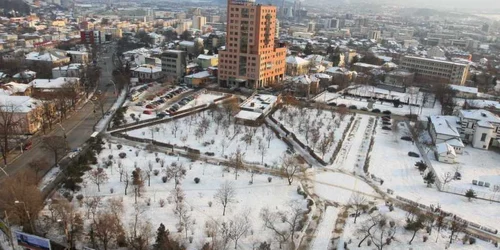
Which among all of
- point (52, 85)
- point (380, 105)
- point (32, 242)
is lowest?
point (380, 105)

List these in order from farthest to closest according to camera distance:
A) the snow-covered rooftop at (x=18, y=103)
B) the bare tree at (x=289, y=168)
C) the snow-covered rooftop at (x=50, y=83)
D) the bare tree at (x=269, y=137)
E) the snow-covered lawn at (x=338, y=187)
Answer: the snow-covered rooftop at (x=50, y=83) < the bare tree at (x=269, y=137) < the snow-covered rooftop at (x=18, y=103) < the bare tree at (x=289, y=168) < the snow-covered lawn at (x=338, y=187)

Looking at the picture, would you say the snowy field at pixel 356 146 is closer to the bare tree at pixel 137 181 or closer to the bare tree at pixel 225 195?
the bare tree at pixel 225 195

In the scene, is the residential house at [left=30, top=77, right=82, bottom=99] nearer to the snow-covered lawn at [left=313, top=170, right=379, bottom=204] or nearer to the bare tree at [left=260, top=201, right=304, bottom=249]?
the bare tree at [left=260, top=201, right=304, bottom=249]

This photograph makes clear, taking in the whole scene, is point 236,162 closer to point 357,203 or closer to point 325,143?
point 325,143

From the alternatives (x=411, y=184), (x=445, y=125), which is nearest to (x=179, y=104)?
(x=411, y=184)

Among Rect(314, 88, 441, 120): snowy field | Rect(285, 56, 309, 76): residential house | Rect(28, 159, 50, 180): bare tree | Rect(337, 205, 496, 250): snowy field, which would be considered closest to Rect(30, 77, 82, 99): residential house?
Rect(28, 159, 50, 180): bare tree

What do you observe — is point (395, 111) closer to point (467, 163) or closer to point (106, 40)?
point (467, 163)

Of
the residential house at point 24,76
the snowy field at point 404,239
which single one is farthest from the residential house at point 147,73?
the snowy field at point 404,239
